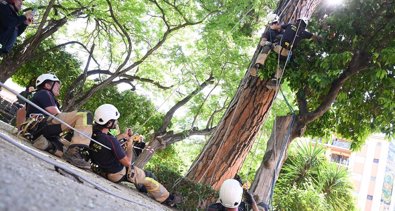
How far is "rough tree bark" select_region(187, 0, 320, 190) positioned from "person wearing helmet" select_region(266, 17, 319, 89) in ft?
1.09

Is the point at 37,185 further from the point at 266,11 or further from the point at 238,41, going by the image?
the point at 266,11

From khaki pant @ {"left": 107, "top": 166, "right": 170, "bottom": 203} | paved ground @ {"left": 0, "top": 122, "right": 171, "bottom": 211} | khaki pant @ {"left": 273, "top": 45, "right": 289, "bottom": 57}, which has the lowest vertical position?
paved ground @ {"left": 0, "top": 122, "right": 171, "bottom": 211}

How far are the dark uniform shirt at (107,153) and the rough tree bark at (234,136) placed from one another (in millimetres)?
1897

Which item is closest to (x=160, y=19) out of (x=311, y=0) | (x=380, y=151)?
(x=311, y=0)

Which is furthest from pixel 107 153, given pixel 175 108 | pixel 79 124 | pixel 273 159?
pixel 175 108

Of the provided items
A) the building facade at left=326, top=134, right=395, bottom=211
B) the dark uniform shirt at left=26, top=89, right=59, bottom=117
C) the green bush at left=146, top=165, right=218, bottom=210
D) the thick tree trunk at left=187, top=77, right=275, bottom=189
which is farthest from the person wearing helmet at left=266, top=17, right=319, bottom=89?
the building facade at left=326, top=134, right=395, bottom=211

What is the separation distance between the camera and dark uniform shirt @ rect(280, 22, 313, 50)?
627cm

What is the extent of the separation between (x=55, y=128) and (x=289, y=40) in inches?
166

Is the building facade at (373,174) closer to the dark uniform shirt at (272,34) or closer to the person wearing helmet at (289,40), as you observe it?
the dark uniform shirt at (272,34)

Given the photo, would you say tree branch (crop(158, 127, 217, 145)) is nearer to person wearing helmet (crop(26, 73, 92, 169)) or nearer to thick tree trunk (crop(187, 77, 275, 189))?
thick tree trunk (crop(187, 77, 275, 189))

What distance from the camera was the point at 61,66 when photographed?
14.0 metres

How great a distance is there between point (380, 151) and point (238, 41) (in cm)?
4897

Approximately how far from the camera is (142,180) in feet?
17.0

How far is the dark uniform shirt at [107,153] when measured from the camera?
463cm
